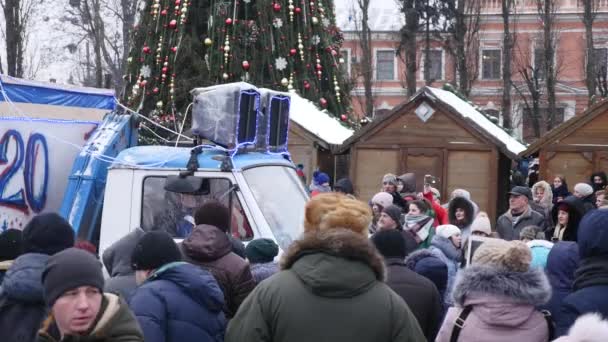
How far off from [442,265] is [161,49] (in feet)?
34.3

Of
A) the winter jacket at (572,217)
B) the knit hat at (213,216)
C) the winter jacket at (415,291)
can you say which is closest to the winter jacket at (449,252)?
the winter jacket at (572,217)

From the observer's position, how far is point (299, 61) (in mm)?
18016

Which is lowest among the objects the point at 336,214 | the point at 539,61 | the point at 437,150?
the point at 437,150

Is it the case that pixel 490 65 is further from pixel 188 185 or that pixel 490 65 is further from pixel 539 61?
pixel 188 185

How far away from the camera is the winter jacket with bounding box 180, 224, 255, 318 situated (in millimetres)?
6145

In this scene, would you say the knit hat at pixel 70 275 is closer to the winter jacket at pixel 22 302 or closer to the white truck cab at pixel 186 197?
the winter jacket at pixel 22 302

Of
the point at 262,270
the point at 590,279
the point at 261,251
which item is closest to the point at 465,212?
the point at 261,251

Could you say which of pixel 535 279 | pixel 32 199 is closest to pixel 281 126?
pixel 32 199

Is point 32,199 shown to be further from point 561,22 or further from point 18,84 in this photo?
point 561,22

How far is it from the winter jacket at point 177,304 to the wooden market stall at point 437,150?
1219cm

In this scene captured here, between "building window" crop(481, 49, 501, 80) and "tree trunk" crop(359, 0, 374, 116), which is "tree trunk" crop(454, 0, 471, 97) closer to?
"tree trunk" crop(359, 0, 374, 116)

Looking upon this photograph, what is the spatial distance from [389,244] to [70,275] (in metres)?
2.55

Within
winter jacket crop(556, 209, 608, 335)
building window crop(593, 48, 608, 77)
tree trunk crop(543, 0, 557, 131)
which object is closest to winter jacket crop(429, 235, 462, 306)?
winter jacket crop(556, 209, 608, 335)

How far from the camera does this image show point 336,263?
446cm
